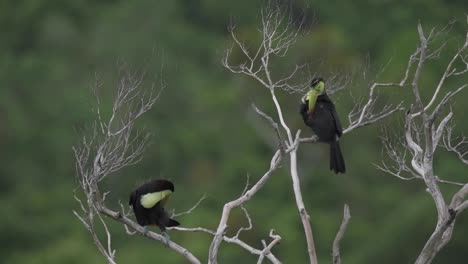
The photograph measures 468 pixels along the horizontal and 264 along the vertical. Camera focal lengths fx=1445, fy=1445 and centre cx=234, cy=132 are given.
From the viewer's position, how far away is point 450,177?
1236 inches

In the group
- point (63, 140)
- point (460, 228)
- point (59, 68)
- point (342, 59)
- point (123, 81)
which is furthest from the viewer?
point (59, 68)

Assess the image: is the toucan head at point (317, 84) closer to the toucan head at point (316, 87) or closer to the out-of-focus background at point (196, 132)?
the toucan head at point (316, 87)

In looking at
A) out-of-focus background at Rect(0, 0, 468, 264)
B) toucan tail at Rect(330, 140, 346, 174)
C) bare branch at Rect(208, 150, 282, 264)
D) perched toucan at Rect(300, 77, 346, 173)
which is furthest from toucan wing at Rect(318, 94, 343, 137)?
out-of-focus background at Rect(0, 0, 468, 264)

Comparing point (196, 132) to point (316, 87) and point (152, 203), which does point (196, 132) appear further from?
point (152, 203)

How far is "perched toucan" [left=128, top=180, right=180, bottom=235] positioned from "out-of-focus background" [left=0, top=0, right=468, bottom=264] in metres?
16.9

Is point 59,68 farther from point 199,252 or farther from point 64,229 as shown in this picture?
point 199,252

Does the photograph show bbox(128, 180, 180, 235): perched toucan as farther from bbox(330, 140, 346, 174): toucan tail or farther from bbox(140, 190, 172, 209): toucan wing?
bbox(330, 140, 346, 174): toucan tail

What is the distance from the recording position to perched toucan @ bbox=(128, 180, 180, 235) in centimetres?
1123

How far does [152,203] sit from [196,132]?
29.3 metres

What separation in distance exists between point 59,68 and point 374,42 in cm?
1040

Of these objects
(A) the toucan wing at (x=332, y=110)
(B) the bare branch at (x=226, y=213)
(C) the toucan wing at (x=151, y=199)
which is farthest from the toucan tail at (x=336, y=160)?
(C) the toucan wing at (x=151, y=199)

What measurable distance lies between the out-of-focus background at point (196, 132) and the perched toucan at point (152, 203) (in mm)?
16892

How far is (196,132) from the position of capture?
1594 inches

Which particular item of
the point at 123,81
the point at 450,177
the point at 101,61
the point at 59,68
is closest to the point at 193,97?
the point at 101,61
